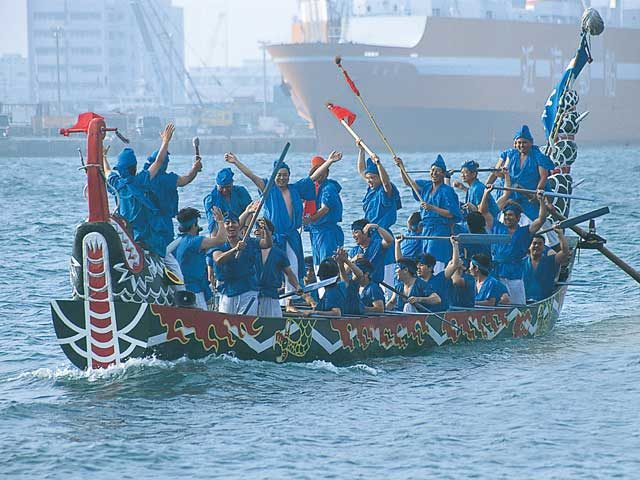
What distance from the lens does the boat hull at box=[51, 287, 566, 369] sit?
13.2 m

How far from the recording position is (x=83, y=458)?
11.9 m

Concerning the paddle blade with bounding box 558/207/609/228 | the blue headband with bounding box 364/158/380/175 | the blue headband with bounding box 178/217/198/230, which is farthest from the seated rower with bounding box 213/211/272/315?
the paddle blade with bounding box 558/207/609/228

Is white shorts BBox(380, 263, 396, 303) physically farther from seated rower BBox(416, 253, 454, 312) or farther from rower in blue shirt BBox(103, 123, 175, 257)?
rower in blue shirt BBox(103, 123, 175, 257)

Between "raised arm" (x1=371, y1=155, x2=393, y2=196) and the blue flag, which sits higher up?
the blue flag

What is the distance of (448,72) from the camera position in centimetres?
8469

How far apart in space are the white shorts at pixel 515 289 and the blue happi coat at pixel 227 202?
351 centimetres

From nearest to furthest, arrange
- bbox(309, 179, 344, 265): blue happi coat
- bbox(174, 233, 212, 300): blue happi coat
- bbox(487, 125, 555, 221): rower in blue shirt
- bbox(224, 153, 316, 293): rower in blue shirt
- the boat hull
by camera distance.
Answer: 1. the boat hull
2. bbox(174, 233, 212, 300): blue happi coat
3. bbox(224, 153, 316, 293): rower in blue shirt
4. bbox(309, 179, 344, 265): blue happi coat
5. bbox(487, 125, 555, 221): rower in blue shirt

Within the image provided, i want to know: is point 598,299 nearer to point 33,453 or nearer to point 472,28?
point 33,453

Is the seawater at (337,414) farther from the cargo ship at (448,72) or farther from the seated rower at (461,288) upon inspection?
the cargo ship at (448,72)

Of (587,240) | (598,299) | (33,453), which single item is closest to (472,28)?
(598,299)

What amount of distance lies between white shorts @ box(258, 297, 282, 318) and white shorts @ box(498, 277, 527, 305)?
12.0 ft

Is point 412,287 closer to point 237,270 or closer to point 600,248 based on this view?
point 237,270

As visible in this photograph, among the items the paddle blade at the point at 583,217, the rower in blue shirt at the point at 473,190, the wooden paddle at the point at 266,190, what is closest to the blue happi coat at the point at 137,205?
the wooden paddle at the point at 266,190

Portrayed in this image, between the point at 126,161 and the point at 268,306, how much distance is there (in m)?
2.12
